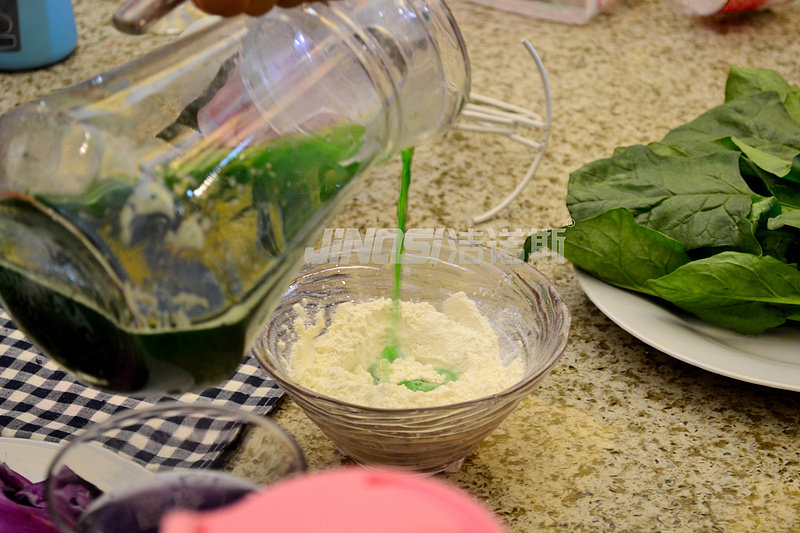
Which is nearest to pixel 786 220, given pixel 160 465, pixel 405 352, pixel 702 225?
pixel 702 225

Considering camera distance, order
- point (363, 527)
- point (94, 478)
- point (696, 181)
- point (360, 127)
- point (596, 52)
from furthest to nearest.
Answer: point (596, 52)
point (696, 181)
point (360, 127)
point (94, 478)
point (363, 527)

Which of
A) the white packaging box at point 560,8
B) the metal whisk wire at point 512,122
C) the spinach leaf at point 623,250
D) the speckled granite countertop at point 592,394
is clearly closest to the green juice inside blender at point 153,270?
the speckled granite countertop at point 592,394

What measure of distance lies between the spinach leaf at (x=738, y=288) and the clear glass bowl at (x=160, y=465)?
1.44 feet

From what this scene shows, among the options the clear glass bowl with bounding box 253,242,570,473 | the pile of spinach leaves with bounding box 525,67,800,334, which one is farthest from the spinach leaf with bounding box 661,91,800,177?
the clear glass bowl with bounding box 253,242,570,473

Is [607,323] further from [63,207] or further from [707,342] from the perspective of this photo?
[63,207]

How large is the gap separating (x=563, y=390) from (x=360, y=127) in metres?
0.31

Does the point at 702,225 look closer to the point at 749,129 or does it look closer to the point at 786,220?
the point at 786,220

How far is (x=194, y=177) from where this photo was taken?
0.44 m

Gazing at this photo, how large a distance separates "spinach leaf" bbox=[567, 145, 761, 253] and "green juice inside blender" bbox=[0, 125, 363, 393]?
413 mm

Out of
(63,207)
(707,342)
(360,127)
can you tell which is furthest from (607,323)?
(63,207)

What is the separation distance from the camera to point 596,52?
4.50 ft

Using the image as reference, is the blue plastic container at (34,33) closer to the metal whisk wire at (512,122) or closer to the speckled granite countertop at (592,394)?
the speckled granite countertop at (592,394)

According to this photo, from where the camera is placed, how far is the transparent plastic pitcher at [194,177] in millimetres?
417

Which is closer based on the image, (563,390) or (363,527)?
(363,527)
